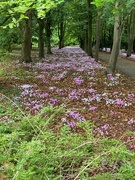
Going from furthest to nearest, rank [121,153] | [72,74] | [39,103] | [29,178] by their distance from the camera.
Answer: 1. [72,74]
2. [39,103]
3. [121,153]
4. [29,178]

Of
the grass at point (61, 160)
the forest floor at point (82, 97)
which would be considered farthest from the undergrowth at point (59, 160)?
the forest floor at point (82, 97)

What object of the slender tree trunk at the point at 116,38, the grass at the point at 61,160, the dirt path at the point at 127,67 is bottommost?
the dirt path at the point at 127,67

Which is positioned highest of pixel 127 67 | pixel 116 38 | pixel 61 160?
pixel 116 38

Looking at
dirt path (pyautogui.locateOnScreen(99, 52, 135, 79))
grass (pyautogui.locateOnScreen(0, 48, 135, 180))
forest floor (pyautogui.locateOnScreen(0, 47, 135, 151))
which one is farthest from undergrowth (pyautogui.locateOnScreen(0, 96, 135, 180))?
dirt path (pyautogui.locateOnScreen(99, 52, 135, 79))

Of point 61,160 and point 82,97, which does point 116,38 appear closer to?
point 82,97

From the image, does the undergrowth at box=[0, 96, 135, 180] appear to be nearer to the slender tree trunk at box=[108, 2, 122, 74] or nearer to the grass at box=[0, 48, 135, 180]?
the grass at box=[0, 48, 135, 180]

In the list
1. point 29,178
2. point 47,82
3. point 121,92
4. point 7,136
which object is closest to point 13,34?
point 47,82

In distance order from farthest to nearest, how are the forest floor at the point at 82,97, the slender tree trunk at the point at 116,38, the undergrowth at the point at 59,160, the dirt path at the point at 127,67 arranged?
the dirt path at the point at 127,67
the slender tree trunk at the point at 116,38
the forest floor at the point at 82,97
the undergrowth at the point at 59,160

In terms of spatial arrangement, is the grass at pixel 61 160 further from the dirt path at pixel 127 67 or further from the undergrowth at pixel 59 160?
the dirt path at pixel 127 67

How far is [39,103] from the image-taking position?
774 centimetres

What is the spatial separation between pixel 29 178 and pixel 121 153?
1.01 m

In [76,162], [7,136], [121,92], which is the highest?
[7,136]

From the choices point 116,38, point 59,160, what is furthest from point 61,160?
point 116,38

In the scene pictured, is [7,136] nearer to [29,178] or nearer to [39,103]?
[29,178]
